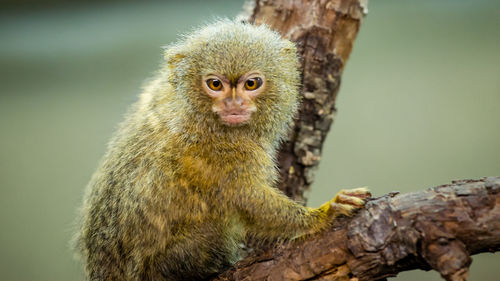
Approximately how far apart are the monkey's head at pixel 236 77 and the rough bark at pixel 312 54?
451 mm

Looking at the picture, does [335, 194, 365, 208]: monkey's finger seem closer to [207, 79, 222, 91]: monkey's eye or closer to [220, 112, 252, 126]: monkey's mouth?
[220, 112, 252, 126]: monkey's mouth

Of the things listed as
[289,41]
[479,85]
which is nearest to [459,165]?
[479,85]

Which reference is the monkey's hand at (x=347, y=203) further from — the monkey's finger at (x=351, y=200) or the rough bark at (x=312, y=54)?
the rough bark at (x=312, y=54)

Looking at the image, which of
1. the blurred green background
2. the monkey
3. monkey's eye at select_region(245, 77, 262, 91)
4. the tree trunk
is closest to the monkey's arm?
the monkey

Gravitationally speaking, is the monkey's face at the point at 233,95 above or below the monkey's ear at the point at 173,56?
below

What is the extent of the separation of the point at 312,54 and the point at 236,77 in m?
1.09

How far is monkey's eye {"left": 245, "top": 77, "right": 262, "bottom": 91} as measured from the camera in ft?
12.8

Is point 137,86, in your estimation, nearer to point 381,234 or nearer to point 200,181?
point 200,181

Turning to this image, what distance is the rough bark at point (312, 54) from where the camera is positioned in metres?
4.58

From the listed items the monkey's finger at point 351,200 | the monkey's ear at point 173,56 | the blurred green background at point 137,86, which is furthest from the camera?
the blurred green background at point 137,86

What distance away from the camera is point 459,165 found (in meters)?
6.89

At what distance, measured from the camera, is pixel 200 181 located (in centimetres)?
380

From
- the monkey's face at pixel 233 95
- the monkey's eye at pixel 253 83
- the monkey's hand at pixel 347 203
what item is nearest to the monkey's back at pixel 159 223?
the monkey's face at pixel 233 95

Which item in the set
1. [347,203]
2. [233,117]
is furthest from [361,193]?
[233,117]
